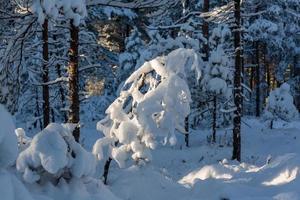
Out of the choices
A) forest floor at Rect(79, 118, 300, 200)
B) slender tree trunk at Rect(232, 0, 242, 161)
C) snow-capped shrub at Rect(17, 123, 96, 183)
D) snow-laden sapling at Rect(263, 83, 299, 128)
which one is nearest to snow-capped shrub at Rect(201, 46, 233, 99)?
slender tree trunk at Rect(232, 0, 242, 161)

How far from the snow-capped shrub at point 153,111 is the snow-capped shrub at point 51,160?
9.92 feet

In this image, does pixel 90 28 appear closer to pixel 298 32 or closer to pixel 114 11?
pixel 114 11

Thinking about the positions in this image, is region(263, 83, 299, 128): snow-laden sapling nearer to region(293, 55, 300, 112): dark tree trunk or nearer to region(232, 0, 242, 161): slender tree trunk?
region(232, 0, 242, 161): slender tree trunk

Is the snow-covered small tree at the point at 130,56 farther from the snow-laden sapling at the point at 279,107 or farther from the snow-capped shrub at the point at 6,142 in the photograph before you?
the snow-capped shrub at the point at 6,142

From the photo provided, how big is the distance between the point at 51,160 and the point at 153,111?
3674mm

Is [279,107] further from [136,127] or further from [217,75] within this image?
[136,127]

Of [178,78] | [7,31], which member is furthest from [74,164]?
[7,31]

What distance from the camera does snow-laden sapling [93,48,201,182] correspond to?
938 cm

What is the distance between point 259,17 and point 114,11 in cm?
1002

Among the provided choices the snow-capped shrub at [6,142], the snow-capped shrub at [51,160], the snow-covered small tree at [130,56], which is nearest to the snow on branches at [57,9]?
the snow-capped shrub at [51,160]

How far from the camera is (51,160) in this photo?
603 cm

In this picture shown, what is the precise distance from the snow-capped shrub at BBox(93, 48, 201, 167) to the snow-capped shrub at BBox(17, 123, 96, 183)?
119 inches

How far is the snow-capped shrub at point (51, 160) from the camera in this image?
19.7 ft

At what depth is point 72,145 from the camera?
6.67 metres
